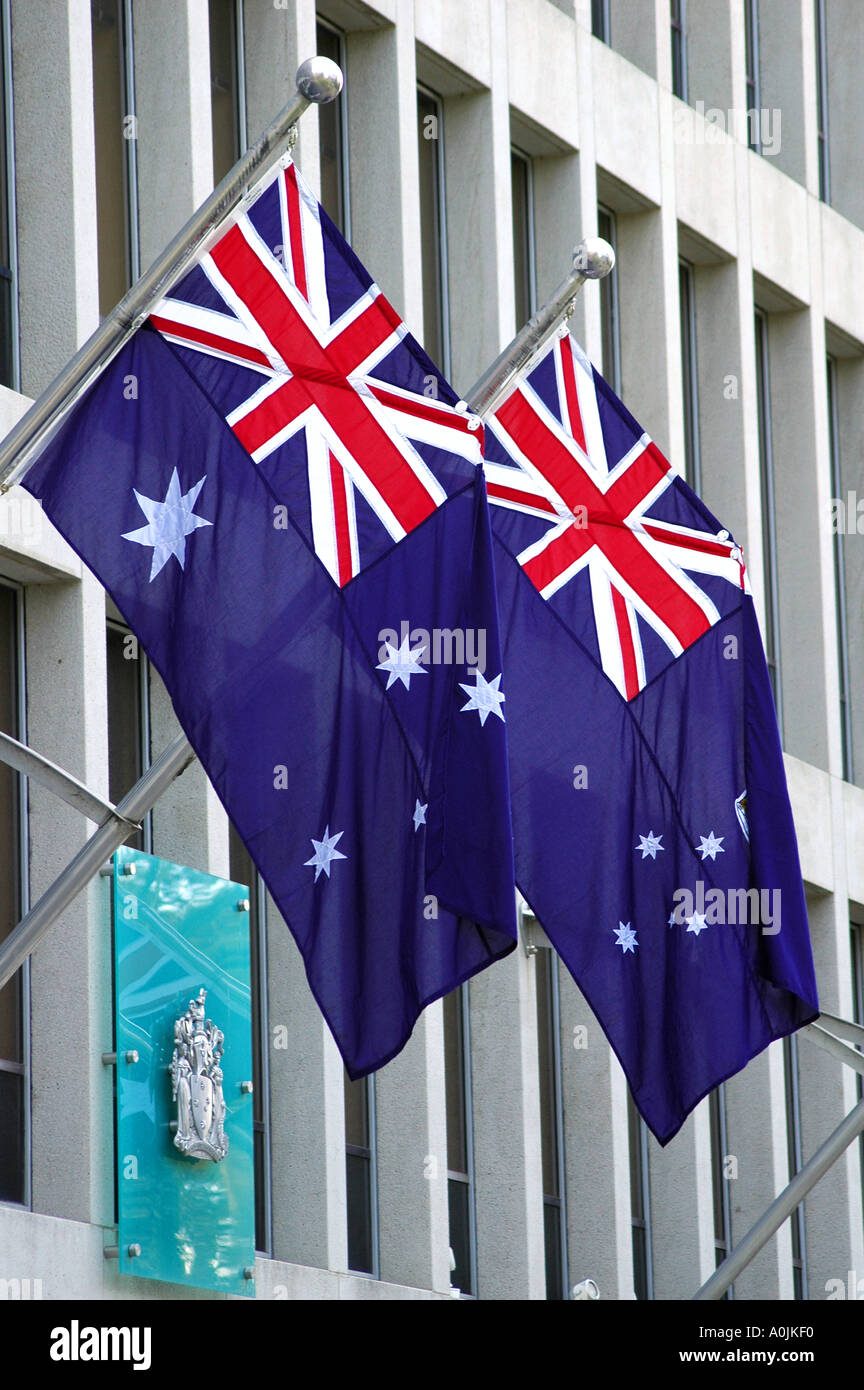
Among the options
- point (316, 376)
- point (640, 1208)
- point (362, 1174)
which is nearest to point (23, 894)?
point (362, 1174)

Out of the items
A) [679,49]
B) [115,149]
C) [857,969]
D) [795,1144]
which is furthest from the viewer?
[857,969]

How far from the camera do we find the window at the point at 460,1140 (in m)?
22.0

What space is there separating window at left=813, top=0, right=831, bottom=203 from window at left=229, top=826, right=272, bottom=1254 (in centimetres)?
1376

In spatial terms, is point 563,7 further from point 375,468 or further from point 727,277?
point 375,468

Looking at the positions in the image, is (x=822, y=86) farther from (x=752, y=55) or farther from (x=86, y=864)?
(x=86, y=864)

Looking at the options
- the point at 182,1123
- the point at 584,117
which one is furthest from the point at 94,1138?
the point at 584,117

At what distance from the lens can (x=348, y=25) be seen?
22281 millimetres

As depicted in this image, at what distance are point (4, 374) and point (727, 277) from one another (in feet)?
37.9

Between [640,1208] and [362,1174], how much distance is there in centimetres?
468

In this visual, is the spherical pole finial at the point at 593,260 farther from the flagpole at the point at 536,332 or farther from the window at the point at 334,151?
the window at the point at 334,151

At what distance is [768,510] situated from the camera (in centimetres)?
2894

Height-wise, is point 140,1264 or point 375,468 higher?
point 375,468

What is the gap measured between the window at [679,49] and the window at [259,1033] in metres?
11.1

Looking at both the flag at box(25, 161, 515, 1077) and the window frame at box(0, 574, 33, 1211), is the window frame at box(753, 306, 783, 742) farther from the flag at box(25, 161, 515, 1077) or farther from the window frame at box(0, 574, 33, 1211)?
the flag at box(25, 161, 515, 1077)
